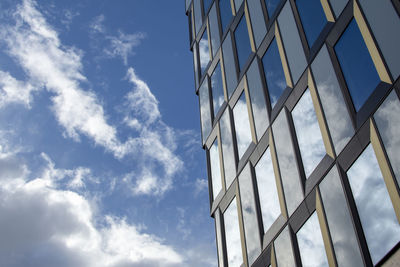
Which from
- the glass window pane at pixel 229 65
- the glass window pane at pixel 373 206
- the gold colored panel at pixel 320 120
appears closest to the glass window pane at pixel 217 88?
the glass window pane at pixel 229 65

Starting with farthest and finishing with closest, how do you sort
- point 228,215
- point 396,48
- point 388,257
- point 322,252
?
point 228,215
point 322,252
point 396,48
point 388,257

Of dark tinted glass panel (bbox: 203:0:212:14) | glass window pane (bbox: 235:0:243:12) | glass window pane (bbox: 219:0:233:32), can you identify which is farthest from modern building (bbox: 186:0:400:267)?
dark tinted glass panel (bbox: 203:0:212:14)

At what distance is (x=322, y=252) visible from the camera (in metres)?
14.4

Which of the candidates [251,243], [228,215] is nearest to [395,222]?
[251,243]

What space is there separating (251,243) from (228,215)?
3.73 m

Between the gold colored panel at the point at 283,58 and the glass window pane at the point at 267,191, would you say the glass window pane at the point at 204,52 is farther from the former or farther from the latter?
the glass window pane at the point at 267,191

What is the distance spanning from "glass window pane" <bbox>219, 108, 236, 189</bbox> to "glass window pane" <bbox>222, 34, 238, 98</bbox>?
1.46 m

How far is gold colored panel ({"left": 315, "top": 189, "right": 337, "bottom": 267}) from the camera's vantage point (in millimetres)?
13672

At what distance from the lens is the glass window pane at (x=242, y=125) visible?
22422mm

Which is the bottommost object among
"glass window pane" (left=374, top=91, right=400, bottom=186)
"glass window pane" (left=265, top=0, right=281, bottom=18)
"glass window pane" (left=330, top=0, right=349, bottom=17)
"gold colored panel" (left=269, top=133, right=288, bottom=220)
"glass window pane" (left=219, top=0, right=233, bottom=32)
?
"glass window pane" (left=374, top=91, right=400, bottom=186)

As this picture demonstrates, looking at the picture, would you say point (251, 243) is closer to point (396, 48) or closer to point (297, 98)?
point (297, 98)

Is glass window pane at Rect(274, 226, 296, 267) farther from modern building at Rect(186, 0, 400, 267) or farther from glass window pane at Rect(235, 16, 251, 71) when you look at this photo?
glass window pane at Rect(235, 16, 251, 71)

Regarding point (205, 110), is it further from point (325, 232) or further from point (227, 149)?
point (325, 232)

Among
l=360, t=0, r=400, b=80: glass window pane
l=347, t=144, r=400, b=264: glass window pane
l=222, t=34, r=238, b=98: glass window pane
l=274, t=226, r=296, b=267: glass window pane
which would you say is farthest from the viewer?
l=222, t=34, r=238, b=98: glass window pane
